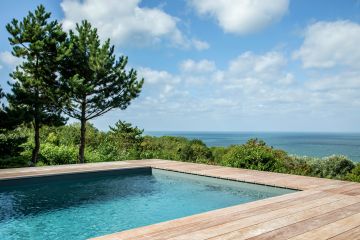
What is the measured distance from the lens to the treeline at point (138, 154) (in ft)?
34.0

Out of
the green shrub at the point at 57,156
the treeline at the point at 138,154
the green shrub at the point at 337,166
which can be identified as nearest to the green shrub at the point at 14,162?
the treeline at the point at 138,154

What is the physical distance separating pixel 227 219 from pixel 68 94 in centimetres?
945

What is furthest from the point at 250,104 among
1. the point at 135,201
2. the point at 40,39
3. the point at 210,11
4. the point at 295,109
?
the point at 135,201

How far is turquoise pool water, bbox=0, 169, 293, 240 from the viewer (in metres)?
5.63

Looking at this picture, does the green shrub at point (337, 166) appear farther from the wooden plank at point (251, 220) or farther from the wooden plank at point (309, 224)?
the wooden plank at point (309, 224)

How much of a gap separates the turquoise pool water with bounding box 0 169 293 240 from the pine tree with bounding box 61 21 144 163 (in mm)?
4282

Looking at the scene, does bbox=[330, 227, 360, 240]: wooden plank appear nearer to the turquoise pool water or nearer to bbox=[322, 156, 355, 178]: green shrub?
the turquoise pool water

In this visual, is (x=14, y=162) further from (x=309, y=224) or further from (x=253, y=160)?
(x=309, y=224)

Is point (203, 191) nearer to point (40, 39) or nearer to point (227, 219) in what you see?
point (227, 219)

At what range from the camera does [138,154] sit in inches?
536

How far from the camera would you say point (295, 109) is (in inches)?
1734

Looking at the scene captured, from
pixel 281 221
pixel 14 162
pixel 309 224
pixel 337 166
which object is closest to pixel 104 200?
pixel 281 221

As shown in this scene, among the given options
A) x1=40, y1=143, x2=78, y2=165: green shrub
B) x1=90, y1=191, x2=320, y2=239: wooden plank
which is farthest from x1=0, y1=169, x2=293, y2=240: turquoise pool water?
x1=40, y1=143, x2=78, y2=165: green shrub

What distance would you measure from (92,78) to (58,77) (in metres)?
1.24
